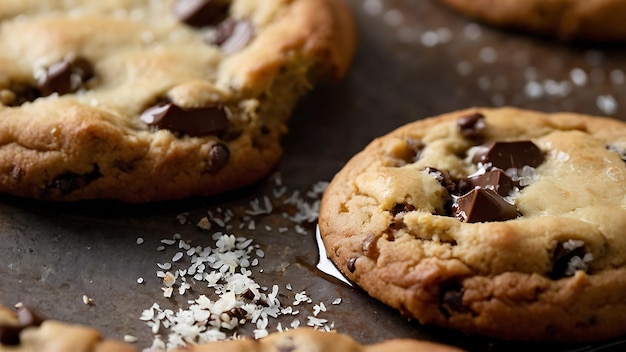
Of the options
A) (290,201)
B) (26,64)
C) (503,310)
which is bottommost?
(290,201)

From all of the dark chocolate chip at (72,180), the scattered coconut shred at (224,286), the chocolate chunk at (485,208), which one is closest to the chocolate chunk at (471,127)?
the chocolate chunk at (485,208)

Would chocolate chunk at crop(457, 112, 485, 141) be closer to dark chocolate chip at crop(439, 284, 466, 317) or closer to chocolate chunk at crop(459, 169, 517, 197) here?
chocolate chunk at crop(459, 169, 517, 197)

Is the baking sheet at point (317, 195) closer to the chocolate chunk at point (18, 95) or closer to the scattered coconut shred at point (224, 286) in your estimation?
the scattered coconut shred at point (224, 286)

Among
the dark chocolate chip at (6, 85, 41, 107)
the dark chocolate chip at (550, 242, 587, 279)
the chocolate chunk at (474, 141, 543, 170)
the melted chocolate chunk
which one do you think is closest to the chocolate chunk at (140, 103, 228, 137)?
the dark chocolate chip at (6, 85, 41, 107)

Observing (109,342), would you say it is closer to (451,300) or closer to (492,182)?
(451,300)

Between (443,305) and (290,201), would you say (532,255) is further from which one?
(290,201)

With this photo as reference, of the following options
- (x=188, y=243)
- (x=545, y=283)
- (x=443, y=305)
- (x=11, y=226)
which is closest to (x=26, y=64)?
(x=11, y=226)
